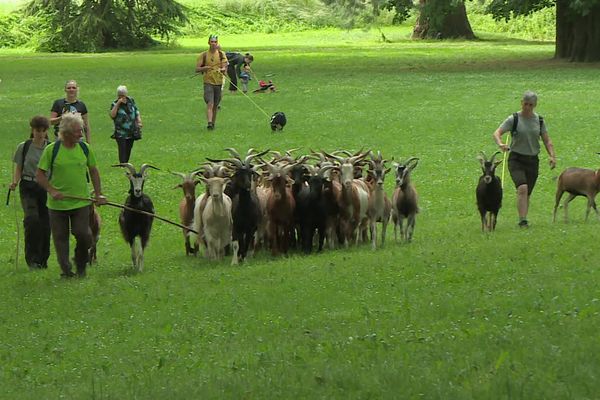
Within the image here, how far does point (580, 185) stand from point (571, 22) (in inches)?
1537

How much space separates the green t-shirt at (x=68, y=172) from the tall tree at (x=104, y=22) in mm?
70660

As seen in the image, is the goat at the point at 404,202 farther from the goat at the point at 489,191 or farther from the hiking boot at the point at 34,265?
the hiking boot at the point at 34,265

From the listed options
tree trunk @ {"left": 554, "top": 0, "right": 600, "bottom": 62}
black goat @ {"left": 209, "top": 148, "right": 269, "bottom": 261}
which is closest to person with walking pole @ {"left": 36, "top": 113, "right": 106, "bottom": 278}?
black goat @ {"left": 209, "top": 148, "right": 269, "bottom": 261}

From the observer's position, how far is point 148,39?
301 ft

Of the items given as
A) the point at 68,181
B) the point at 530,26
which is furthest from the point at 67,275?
the point at 530,26

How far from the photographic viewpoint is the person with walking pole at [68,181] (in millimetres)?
16812

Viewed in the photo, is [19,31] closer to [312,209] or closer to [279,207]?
[279,207]

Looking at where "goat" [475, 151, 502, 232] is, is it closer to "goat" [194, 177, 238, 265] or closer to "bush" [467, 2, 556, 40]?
"goat" [194, 177, 238, 265]

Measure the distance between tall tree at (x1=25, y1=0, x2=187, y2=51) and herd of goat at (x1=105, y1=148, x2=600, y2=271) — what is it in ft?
222

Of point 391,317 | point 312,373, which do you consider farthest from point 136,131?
point 312,373

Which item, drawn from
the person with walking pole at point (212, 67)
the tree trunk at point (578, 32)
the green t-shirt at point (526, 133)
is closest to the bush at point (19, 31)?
the tree trunk at point (578, 32)

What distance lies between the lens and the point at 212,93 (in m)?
35.1

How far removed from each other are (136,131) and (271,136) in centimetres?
940

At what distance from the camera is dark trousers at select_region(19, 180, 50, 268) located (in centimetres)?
1888
